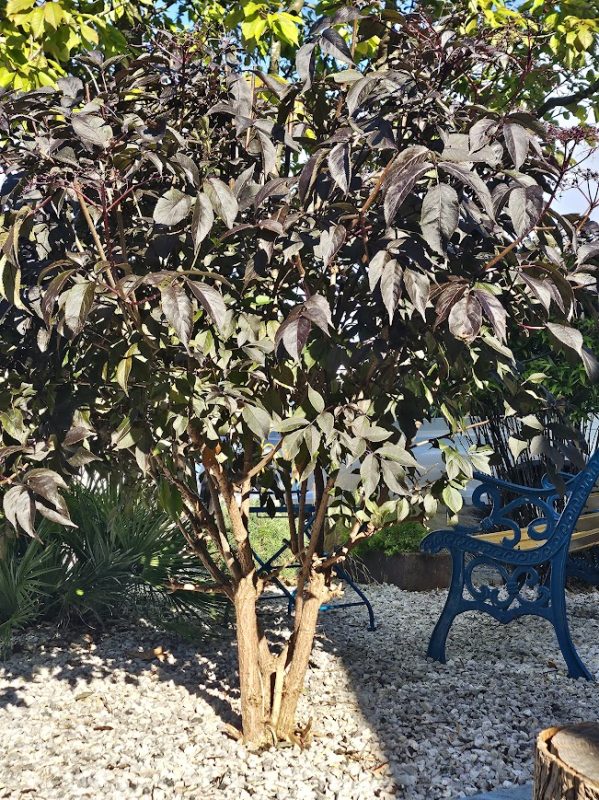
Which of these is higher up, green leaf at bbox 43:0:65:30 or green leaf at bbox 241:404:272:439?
green leaf at bbox 43:0:65:30

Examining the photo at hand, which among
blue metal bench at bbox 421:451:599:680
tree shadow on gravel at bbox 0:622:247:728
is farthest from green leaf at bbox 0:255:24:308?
blue metal bench at bbox 421:451:599:680

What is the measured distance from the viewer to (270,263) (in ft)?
7.50

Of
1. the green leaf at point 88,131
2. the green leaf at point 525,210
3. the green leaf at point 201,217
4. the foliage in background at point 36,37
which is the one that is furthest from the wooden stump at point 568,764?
the foliage in background at point 36,37

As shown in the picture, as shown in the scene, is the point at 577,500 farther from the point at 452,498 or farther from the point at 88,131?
the point at 88,131

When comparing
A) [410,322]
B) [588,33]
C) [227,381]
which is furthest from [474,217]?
[588,33]

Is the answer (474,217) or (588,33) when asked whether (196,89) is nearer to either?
(474,217)

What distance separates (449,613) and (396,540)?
6.03ft

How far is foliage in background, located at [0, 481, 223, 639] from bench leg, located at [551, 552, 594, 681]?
63.8 inches

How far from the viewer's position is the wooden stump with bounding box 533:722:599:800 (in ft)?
5.76

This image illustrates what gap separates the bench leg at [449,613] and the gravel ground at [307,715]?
0.23 feet

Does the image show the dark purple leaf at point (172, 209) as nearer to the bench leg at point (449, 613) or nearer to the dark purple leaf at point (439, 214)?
the dark purple leaf at point (439, 214)

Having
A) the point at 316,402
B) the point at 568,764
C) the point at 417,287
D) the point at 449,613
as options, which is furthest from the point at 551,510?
the point at 417,287

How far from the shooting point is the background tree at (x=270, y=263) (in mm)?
1783

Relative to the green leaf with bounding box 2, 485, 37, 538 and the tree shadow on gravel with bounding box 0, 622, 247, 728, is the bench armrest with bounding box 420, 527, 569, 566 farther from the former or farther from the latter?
the green leaf with bounding box 2, 485, 37, 538
